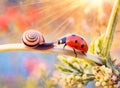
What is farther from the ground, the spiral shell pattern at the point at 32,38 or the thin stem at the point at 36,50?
the spiral shell pattern at the point at 32,38

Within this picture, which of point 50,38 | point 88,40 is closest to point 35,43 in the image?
point 50,38

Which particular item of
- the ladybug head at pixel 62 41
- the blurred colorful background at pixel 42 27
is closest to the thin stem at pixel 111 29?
the blurred colorful background at pixel 42 27

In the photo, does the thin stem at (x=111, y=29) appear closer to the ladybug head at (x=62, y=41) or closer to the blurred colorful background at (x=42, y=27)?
the blurred colorful background at (x=42, y=27)

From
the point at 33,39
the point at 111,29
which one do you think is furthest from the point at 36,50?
the point at 111,29

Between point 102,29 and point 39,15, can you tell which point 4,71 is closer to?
point 39,15

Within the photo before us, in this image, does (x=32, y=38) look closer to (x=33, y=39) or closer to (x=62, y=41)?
(x=33, y=39)

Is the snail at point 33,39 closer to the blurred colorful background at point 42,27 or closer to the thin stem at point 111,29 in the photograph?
the blurred colorful background at point 42,27

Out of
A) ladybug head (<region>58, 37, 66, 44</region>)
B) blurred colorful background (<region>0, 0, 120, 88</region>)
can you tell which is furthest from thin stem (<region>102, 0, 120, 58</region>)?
ladybug head (<region>58, 37, 66, 44</region>)
